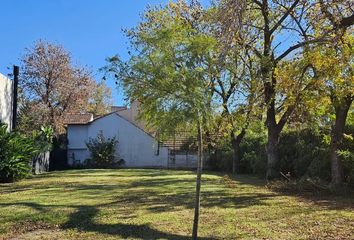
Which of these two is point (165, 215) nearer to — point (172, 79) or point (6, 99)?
point (172, 79)

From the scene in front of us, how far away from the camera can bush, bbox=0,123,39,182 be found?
20875 mm

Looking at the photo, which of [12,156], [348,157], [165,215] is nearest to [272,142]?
[348,157]

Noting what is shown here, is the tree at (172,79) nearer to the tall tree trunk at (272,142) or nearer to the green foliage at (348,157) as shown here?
the green foliage at (348,157)

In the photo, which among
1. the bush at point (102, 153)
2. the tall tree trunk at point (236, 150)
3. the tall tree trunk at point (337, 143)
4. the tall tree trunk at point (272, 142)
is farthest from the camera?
the bush at point (102, 153)

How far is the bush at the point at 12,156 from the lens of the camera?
20875 millimetres

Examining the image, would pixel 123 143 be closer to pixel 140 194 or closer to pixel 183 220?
pixel 140 194

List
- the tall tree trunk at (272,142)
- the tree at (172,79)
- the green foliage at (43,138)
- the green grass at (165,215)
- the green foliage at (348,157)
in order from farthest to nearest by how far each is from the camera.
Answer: the green foliage at (43,138), the tall tree trunk at (272,142), the green foliage at (348,157), the green grass at (165,215), the tree at (172,79)

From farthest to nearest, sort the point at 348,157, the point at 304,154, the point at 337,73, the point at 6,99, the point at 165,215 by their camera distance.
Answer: the point at 6,99
the point at 304,154
the point at 348,157
the point at 337,73
the point at 165,215

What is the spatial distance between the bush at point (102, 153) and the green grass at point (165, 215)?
25.8m

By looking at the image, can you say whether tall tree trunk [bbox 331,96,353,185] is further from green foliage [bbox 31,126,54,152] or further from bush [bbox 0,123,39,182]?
green foliage [bbox 31,126,54,152]

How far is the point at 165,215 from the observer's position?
1191 centimetres

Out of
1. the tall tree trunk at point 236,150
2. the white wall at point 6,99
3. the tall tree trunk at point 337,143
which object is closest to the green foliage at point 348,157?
the tall tree trunk at point 337,143

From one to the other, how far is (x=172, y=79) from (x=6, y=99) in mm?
18256

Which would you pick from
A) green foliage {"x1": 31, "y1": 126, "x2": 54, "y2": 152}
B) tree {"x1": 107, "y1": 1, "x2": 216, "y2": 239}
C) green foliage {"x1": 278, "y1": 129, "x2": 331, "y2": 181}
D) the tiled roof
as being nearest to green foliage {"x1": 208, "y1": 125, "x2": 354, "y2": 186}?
green foliage {"x1": 278, "y1": 129, "x2": 331, "y2": 181}
